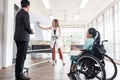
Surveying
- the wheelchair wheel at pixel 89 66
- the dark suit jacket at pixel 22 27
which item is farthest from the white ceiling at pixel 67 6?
the wheelchair wheel at pixel 89 66

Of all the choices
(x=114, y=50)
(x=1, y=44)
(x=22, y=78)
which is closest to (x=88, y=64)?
(x=22, y=78)

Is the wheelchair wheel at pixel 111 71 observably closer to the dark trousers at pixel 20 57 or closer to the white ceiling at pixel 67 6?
the dark trousers at pixel 20 57

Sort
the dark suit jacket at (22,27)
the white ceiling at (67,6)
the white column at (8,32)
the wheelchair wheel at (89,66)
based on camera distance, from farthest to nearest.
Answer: the white ceiling at (67,6) → the white column at (8,32) → the dark suit jacket at (22,27) → the wheelchair wheel at (89,66)

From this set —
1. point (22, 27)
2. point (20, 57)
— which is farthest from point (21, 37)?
point (20, 57)

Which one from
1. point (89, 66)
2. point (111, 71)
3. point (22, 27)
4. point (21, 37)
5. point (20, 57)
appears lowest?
point (111, 71)

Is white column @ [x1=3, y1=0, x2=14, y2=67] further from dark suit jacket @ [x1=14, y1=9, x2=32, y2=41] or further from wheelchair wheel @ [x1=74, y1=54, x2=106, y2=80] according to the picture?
wheelchair wheel @ [x1=74, y1=54, x2=106, y2=80]

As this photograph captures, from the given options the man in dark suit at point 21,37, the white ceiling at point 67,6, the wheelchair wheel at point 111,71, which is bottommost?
the wheelchair wheel at point 111,71

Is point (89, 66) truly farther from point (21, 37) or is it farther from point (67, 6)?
point (67, 6)

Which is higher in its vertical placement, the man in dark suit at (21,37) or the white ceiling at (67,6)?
the white ceiling at (67,6)

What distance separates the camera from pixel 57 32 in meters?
5.20

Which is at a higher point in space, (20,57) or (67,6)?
(67,6)

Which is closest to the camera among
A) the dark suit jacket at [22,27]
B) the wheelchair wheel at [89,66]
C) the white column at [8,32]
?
the wheelchair wheel at [89,66]

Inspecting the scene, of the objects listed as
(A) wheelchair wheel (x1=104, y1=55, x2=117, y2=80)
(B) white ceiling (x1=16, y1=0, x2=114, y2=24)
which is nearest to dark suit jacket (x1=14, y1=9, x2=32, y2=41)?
(A) wheelchair wheel (x1=104, y1=55, x2=117, y2=80)

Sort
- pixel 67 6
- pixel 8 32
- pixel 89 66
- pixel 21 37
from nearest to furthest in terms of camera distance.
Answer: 1. pixel 89 66
2. pixel 21 37
3. pixel 8 32
4. pixel 67 6
